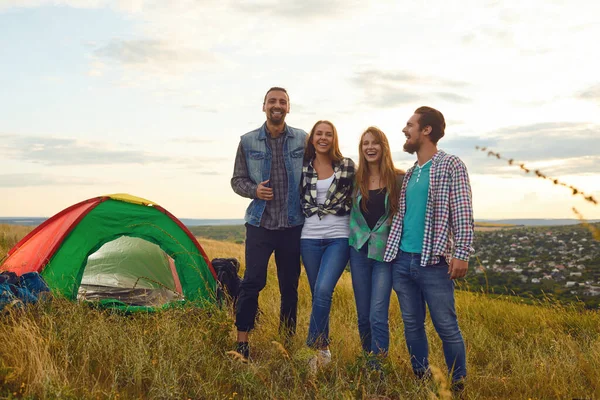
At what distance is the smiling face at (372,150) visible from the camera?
432 centimetres

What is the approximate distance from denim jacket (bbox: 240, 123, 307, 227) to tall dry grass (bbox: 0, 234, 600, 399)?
113cm

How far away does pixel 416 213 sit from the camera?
3920 millimetres

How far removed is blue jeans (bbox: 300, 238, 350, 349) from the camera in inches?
172

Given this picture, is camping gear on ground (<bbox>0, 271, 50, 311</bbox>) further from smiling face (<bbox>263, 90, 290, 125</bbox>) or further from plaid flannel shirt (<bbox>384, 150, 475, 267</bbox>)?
plaid flannel shirt (<bbox>384, 150, 475, 267</bbox>)

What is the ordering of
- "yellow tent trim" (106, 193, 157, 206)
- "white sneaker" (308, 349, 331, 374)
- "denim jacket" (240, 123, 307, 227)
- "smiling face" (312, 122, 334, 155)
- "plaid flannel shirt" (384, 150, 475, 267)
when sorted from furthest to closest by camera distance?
"yellow tent trim" (106, 193, 157, 206) < "denim jacket" (240, 123, 307, 227) < "smiling face" (312, 122, 334, 155) < "white sneaker" (308, 349, 331, 374) < "plaid flannel shirt" (384, 150, 475, 267)

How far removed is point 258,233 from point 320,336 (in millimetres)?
1075

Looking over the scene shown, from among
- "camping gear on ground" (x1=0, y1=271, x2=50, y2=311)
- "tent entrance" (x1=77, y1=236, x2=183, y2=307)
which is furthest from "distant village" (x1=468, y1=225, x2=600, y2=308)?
"camping gear on ground" (x1=0, y1=271, x2=50, y2=311)

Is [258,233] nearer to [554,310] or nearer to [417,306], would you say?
[417,306]

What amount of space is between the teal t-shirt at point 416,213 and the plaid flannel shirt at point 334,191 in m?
0.64

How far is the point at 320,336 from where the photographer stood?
14.8ft

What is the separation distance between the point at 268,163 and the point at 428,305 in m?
1.99

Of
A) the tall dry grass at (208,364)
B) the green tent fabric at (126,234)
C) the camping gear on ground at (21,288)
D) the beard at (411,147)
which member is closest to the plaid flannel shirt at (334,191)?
the beard at (411,147)

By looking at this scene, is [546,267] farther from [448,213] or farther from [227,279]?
[448,213]

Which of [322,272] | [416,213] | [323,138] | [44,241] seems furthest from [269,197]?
[44,241]
